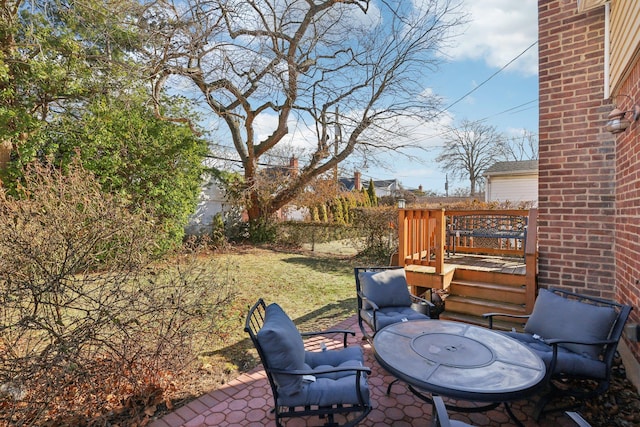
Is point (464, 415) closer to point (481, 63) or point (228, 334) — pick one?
point (228, 334)

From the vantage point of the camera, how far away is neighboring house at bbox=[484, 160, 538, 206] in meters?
14.8

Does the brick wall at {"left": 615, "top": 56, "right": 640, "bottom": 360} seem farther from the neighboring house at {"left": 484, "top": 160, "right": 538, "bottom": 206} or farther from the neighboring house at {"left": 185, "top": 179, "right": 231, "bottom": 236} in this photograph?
the neighboring house at {"left": 484, "top": 160, "right": 538, "bottom": 206}

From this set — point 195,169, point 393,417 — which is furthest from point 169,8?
point 393,417

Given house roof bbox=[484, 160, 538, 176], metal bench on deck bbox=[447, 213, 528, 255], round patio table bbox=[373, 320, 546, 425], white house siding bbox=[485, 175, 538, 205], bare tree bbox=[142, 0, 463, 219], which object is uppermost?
bare tree bbox=[142, 0, 463, 219]

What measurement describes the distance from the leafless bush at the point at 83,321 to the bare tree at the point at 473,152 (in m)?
25.8

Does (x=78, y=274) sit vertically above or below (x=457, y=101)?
below

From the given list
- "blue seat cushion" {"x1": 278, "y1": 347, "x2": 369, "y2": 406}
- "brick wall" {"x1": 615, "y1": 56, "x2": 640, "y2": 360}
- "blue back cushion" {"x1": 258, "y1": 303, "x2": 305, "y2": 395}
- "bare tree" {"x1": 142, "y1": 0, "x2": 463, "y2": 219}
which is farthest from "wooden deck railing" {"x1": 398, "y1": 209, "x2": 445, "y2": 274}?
"bare tree" {"x1": 142, "y1": 0, "x2": 463, "y2": 219}

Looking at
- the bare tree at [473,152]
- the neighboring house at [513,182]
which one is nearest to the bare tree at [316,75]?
the neighboring house at [513,182]

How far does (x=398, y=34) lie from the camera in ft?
32.9

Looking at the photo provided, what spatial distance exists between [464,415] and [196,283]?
2.80 meters

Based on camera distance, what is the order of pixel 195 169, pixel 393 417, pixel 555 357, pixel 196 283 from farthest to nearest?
pixel 195 169, pixel 196 283, pixel 393 417, pixel 555 357

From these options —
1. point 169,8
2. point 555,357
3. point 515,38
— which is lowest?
point 555,357

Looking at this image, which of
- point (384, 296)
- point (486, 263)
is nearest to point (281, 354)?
point (384, 296)

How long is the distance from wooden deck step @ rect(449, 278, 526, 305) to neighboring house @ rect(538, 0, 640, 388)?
0.38 metres
